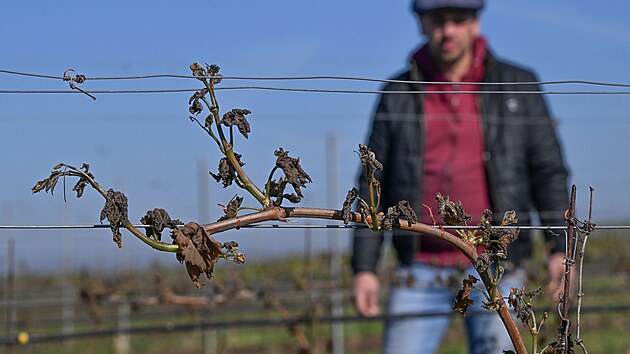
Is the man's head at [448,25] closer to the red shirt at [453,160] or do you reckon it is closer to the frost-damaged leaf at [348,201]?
the red shirt at [453,160]

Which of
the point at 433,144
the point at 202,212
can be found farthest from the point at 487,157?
the point at 202,212

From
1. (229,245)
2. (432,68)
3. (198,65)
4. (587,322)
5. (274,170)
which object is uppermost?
(432,68)

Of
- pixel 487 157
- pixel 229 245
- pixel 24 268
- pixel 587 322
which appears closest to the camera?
pixel 229 245

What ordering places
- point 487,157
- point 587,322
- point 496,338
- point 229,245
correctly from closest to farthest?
point 229,245
point 496,338
point 487,157
point 587,322

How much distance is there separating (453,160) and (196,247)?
260 cm

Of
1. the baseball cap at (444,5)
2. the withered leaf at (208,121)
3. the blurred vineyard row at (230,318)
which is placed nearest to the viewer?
the withered leaf at (208,121)

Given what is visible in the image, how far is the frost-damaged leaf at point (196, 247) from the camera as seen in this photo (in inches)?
73.0

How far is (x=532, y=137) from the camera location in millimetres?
4422

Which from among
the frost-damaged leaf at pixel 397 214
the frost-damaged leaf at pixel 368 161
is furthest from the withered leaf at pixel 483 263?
the frost-damaged leaf at pixel 368 161

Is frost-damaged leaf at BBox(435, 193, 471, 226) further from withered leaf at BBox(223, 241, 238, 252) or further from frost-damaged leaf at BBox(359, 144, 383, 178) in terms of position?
withered leaf at BBox(223, 241, 238, 252)

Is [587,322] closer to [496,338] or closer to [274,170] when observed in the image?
[496,338]

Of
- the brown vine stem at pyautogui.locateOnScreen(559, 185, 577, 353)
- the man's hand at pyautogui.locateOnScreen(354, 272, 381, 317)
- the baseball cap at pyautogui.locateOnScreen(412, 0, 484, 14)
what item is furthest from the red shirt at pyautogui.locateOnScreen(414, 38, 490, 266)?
the brown vine stem at pyautogui.locateOnScreen(559, 185, 577, 353)

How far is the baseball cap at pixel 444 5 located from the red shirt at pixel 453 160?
14.4 inches

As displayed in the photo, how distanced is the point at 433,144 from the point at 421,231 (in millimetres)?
2425
